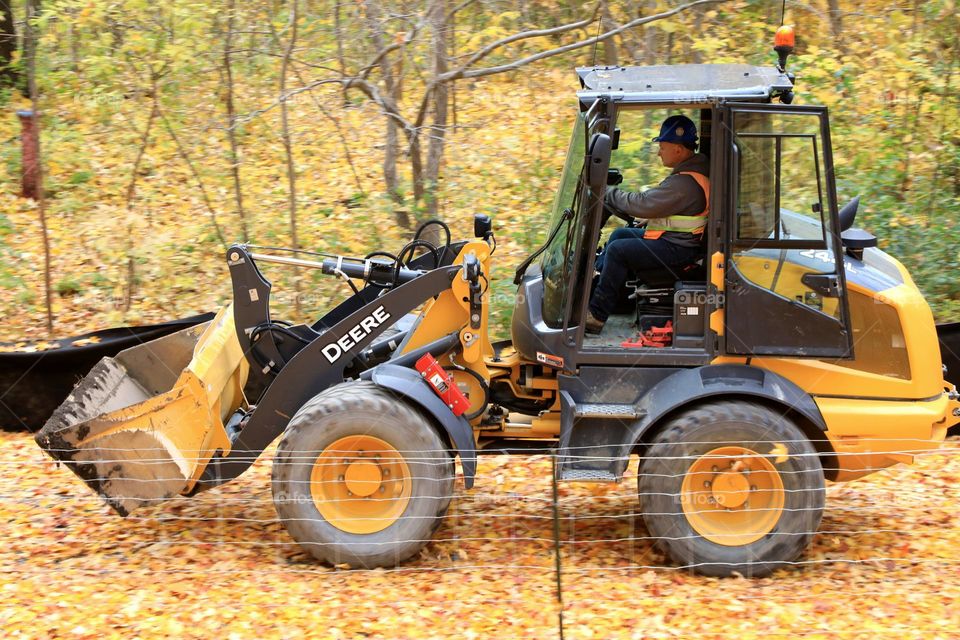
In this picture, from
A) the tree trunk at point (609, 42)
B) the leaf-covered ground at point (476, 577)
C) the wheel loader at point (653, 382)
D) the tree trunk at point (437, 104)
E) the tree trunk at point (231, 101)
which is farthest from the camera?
the tree trunk at point (609, 42)

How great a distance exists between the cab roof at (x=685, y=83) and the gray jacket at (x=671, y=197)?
41cm

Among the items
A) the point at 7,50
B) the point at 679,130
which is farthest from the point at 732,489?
the point at 7,50

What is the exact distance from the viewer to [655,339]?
18.0ft

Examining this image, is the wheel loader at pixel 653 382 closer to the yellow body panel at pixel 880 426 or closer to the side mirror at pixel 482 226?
the yellow body panel at pixel 880 426

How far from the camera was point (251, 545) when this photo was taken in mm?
5723

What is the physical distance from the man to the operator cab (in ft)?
0.23

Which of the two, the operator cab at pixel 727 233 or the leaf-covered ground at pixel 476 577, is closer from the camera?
the leaf-covered ground at pixel 476 577

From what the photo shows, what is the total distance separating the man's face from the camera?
550 cm

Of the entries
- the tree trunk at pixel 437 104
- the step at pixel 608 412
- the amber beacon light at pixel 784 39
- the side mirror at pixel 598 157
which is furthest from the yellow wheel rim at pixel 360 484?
the tree trunk at pixel 437 104

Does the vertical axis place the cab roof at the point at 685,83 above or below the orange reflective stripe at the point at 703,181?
above

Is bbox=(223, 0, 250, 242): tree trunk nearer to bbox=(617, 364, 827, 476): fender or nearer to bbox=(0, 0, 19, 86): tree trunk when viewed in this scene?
bbox=(0, 0, 19, 86): tree trunk

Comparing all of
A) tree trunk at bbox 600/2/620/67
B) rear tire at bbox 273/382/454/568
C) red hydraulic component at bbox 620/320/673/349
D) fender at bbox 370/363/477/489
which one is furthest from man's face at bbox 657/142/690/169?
tree trunk at bbox 600/2/620/67

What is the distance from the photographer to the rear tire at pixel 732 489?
523 centimetres

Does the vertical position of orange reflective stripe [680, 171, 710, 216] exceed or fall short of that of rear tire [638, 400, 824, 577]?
it exceeds it
